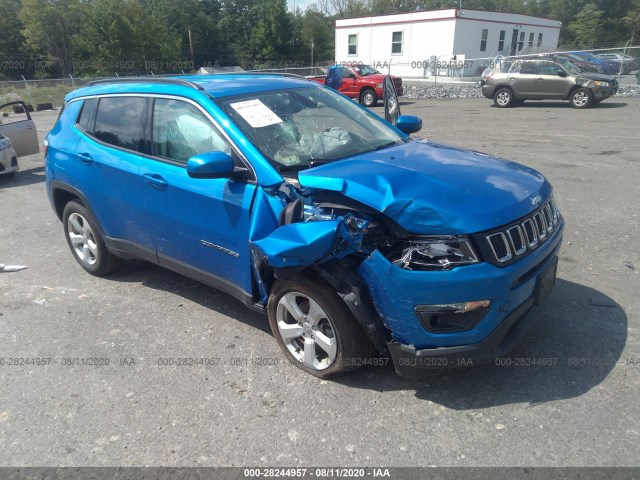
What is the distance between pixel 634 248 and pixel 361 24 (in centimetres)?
3570

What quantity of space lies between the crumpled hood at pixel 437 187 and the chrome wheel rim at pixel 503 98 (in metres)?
16.1

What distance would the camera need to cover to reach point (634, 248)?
5.04 m

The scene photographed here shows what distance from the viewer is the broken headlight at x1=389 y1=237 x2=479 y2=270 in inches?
104

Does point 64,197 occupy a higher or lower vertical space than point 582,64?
higher

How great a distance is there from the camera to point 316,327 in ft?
10.2

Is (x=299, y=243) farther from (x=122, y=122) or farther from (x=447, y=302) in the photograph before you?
(x=122, y=122)

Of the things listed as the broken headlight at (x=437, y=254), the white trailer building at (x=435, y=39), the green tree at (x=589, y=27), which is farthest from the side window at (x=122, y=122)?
the green tree at (x=589, y=27)

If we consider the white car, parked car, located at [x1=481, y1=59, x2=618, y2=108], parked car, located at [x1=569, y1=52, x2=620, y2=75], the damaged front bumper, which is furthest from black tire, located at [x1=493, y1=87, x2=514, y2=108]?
the damaged front bumper

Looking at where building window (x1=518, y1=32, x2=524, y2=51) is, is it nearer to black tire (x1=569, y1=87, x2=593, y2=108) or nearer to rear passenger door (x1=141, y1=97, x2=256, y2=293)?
black tire (x1=569, y1=87, x2=593, y2=108)

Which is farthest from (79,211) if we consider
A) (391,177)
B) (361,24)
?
(361,24)

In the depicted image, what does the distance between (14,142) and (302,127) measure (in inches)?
331

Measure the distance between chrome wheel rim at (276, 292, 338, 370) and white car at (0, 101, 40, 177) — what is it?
8359 mm

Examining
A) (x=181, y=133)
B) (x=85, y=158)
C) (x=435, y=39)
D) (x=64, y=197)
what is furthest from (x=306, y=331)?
(x=435, y=39)

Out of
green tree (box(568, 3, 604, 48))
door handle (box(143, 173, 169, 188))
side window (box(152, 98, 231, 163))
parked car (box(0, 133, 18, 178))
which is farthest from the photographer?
green tree (box(568, 3, 604, 48))
